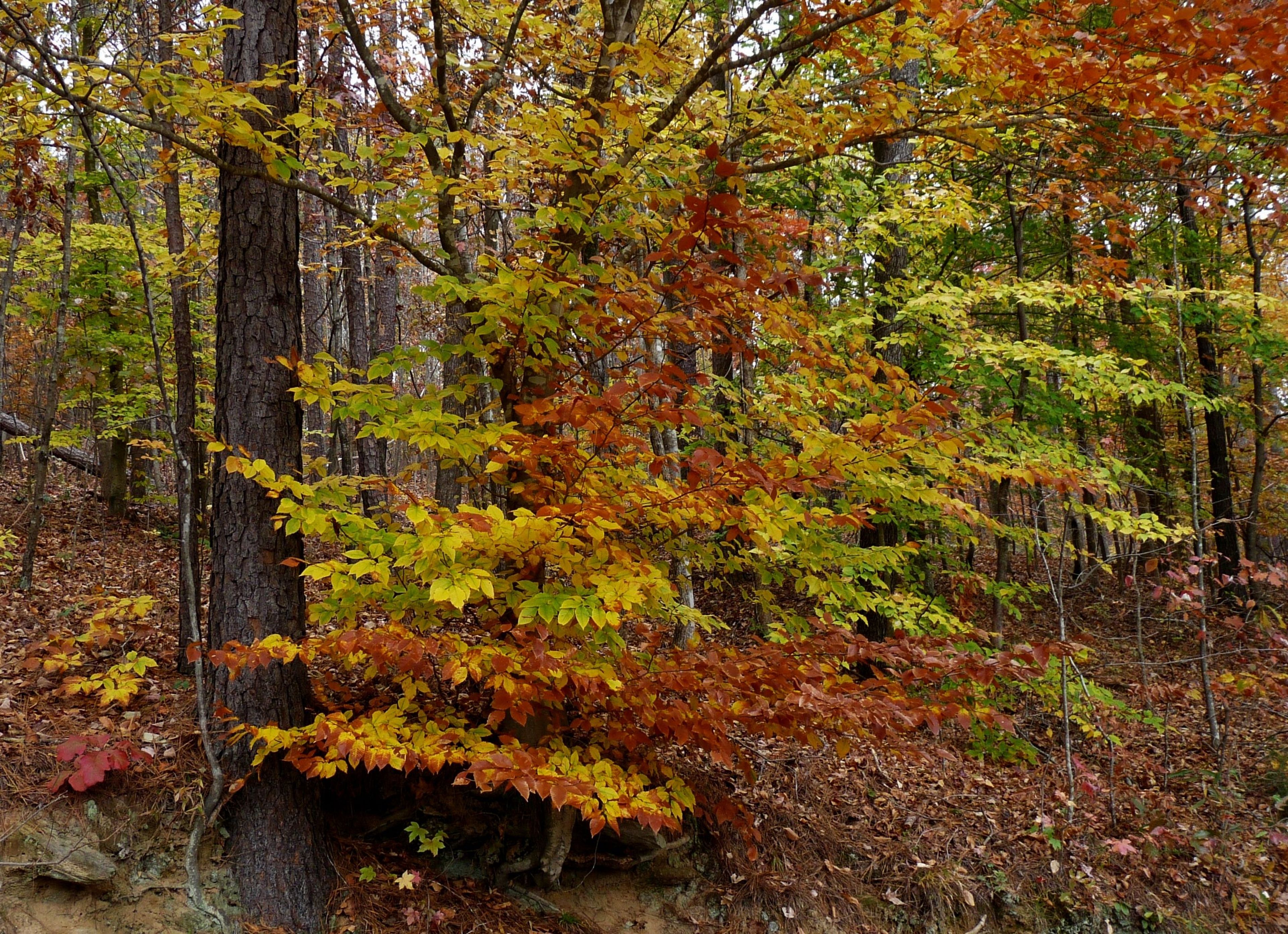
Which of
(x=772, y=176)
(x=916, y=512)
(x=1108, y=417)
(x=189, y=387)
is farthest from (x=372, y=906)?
(x=1108, y=417)

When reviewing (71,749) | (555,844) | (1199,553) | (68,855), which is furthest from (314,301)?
(1199,553)

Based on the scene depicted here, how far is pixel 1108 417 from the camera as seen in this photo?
10.7 metres

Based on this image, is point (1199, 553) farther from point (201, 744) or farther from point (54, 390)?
point (54, 390)

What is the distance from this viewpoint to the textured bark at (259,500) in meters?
3.73

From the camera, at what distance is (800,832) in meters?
5.25

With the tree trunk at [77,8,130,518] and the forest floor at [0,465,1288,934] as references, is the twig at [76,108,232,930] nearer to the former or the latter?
the forest floor at [0,465,1288,934]

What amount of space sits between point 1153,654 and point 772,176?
9.26 metres

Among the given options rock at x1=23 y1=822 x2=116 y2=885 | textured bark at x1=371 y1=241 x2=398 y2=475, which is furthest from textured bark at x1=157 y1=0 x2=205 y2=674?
textured bark at x1=371 y1=241 x2=398 y2=475

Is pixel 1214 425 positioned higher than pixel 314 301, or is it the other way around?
pixel 314 301

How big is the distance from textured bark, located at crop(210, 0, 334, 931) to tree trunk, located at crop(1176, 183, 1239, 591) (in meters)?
10.9

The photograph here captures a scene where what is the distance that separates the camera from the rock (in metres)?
3.27

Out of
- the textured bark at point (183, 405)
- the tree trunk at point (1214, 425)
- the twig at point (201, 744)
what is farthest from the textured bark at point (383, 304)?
the tree trunk at point (1214, 425)

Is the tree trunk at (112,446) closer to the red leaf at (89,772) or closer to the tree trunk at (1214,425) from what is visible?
the red leaf at (89,772)

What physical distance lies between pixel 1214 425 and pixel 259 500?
14.0 metres
